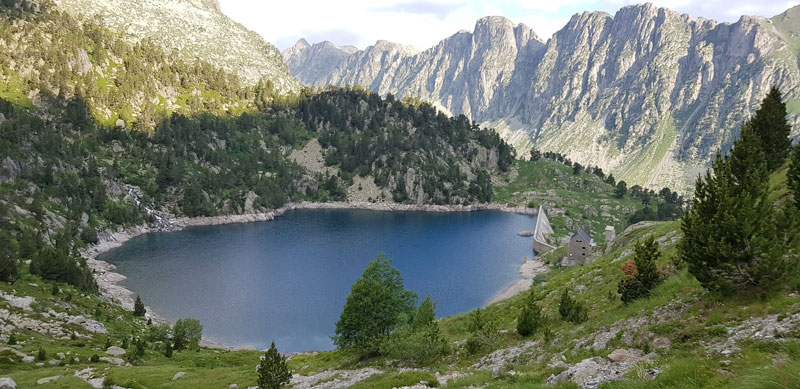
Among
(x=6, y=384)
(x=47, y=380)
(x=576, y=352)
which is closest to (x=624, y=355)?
(x=576, y=352)

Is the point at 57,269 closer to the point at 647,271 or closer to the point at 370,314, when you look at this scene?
the point at 370,314

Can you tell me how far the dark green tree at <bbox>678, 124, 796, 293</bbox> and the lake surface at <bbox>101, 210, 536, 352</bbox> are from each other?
65.0 metres

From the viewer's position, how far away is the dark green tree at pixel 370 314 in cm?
3825

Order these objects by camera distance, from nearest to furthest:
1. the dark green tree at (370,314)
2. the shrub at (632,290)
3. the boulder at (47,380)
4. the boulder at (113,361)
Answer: the shrub at (632,290), the boulder at (47,380), the dark green tree at (370,314), the boulder at (113,361)

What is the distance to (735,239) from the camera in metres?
17.3

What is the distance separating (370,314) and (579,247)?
242 ft

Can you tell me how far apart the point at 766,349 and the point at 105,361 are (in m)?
51.2

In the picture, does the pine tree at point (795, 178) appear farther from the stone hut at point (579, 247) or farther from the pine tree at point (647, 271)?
the stone hut at point (579, 247)

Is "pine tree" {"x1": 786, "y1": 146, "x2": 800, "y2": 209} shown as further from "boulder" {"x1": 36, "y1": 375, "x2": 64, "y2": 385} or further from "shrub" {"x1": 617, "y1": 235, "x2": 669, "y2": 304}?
"boulder" {"x1": 36, "y1": 375, "x2": 64, "y2": 385}

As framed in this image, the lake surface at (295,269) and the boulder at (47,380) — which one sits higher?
the boulder at (47,380)

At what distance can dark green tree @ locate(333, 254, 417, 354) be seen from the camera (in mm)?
38250

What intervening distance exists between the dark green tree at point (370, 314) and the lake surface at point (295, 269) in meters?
37.8

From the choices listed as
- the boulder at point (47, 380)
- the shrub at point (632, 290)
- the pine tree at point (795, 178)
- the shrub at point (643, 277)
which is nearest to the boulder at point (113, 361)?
the boulder at point (47, 380)

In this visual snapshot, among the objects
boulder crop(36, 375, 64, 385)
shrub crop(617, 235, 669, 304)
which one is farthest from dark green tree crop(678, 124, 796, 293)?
boulder crop(36, 375, 64, 385)
